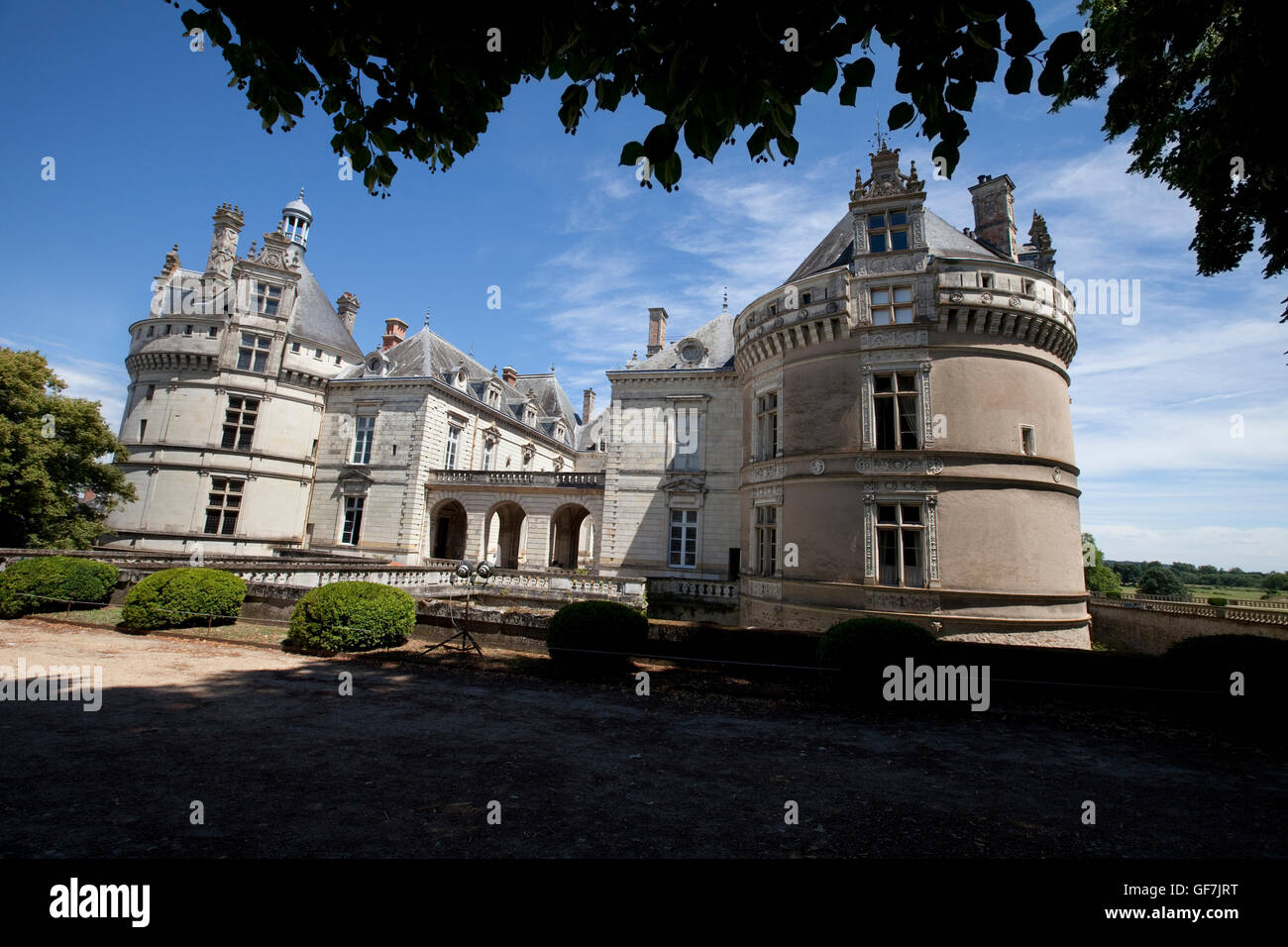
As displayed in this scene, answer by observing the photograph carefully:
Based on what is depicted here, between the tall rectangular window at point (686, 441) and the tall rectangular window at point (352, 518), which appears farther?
the tall rectangular window at point (352, 518)

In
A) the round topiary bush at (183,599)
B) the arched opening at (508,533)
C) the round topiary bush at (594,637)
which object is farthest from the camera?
the arched opening at (508,533)

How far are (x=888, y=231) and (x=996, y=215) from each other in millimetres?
5920

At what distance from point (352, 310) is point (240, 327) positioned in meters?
8.02

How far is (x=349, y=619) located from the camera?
480 inches

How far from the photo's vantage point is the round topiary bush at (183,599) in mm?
13562

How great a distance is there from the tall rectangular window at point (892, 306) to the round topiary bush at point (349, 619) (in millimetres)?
16083

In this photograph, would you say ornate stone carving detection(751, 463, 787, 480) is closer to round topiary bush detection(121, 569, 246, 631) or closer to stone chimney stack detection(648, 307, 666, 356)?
stone chimney stack detection(648, 307, 666, 356)

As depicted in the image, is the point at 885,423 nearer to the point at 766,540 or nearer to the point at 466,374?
the point at 766,540

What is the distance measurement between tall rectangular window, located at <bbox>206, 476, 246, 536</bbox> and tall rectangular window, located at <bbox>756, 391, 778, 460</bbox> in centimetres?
2580

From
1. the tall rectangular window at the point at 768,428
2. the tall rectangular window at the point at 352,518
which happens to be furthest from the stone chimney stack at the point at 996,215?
the tall rectangular window at the point at 352,518

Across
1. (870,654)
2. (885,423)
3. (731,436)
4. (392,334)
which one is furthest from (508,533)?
(870,654)

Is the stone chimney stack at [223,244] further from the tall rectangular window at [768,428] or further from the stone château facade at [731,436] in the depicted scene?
the tall rectangular window at [768,428]

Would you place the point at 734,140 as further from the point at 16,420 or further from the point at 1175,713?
the point at 16,420
